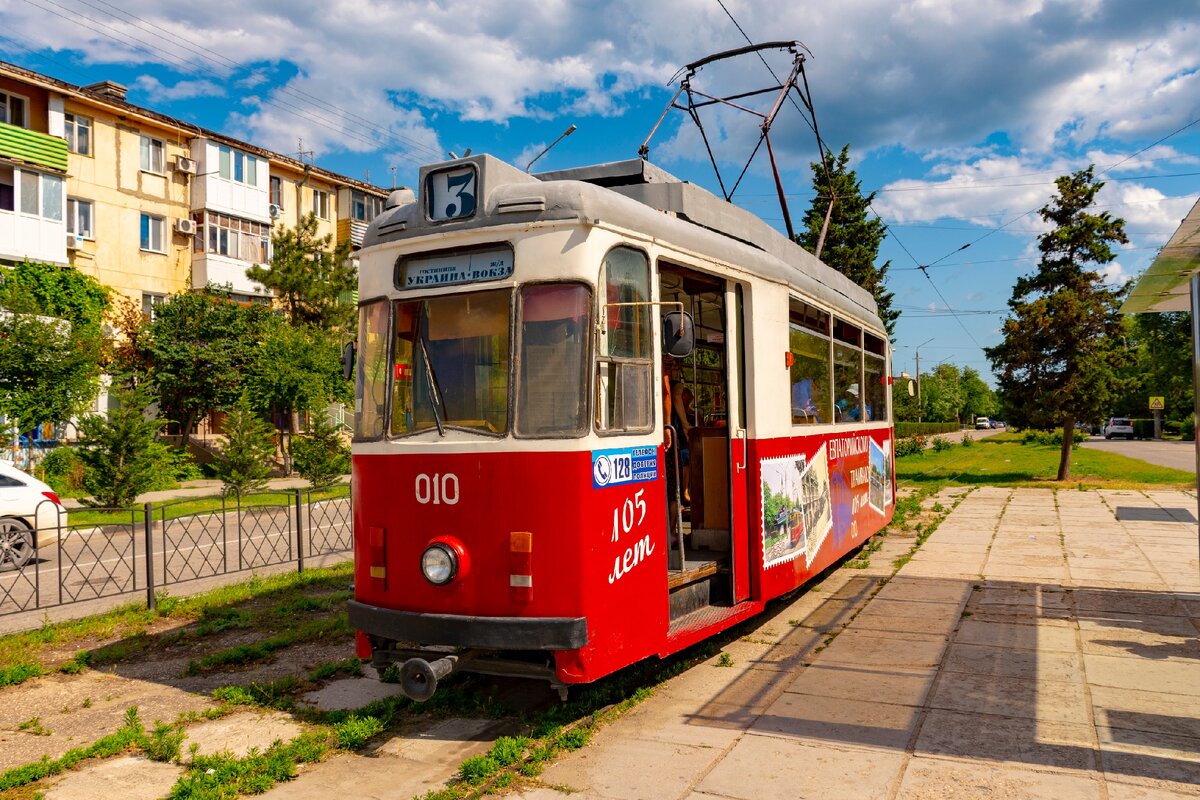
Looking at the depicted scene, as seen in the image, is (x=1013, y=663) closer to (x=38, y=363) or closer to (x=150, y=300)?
(x=38, y=363)

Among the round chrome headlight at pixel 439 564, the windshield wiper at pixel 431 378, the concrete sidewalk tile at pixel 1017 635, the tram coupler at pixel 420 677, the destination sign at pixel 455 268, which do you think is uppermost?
the destination sign at pixel 455 268

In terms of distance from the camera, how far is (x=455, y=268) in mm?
5566

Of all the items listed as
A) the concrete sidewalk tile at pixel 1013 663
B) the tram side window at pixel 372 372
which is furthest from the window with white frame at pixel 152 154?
the concrete sidewalk tile at pixel 1013 663

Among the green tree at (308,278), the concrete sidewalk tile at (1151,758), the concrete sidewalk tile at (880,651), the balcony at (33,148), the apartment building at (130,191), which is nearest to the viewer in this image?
the concrete sidewalk tile at (1151,758)

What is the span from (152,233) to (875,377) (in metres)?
29.2

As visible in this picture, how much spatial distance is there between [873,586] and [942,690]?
3.93 m

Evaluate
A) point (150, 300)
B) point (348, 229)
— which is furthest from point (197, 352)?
point (348, 229)

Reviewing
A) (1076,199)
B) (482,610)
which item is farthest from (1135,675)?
(1076,199)

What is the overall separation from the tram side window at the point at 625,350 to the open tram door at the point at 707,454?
1.87ft

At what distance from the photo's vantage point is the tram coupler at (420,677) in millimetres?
4996

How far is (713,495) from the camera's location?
24.7ft

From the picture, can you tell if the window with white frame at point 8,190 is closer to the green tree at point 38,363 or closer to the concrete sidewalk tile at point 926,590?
the green tree at point 38,363

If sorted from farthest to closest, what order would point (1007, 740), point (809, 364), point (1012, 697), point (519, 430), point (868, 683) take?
point (809, 364), point (868, 683), point (1012, 697), point (519, 430), point (1007, 740)

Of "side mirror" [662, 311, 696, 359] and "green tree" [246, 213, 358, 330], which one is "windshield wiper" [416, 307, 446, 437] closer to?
"side mirror" [662, 311, 696, 359]
